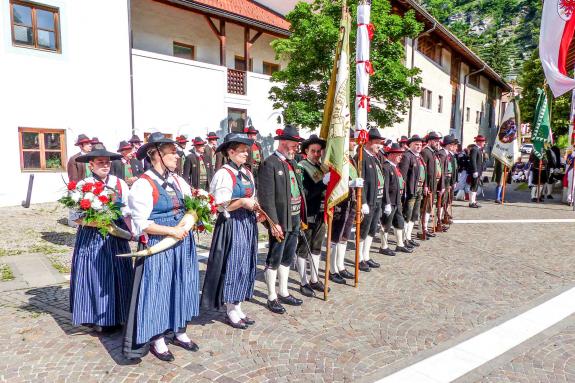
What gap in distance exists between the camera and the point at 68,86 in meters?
13.4

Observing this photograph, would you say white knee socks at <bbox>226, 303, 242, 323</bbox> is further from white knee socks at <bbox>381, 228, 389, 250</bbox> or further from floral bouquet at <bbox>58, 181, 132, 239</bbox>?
white knee socks at <bbox>381, 228, 389, 250</bbox>

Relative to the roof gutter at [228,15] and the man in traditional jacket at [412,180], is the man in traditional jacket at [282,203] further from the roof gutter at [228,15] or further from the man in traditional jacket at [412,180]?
the roof gutter at [228,15]

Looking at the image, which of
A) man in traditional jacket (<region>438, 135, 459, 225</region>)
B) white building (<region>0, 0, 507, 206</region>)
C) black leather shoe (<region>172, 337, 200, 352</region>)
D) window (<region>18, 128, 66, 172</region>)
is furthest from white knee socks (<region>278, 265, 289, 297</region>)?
window (<region>18, 128, 66, 172</region>)

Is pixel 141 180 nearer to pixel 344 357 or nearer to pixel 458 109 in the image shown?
pixel 344 357

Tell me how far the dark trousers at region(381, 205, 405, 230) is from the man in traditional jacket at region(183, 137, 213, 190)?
5494 millimetres

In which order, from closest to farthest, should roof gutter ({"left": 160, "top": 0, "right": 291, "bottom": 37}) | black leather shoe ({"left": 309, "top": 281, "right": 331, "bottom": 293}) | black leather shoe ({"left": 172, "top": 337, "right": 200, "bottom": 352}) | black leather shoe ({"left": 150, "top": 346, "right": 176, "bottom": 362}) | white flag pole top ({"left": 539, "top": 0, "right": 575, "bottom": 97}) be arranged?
black leather shoe ({"left": 150, "top": 346, "right": 176, "bottom": 362}) < black leather shoe ({"left": 172, "top": 337, "right": 200, "bottom": 352}) < black leather shoe ({"left": 309, "top": 281, "right": 331, "bottom": 293}) < white flag pole top ({"left": 539, "top": 0, "right": 575, "bottom": 97}) < roof gutter ({"left": 160, "top": 0, "right": 291, "bottom": 37})

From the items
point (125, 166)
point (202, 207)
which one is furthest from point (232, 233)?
point (125, 166)

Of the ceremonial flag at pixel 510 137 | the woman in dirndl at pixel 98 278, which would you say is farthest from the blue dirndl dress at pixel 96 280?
the ceremonial flag at pixel 510 137

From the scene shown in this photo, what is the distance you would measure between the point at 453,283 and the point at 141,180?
482 centimetres

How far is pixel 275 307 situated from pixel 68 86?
11.8 m

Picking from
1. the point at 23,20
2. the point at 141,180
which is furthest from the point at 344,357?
the point at 23,20

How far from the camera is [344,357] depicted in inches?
158

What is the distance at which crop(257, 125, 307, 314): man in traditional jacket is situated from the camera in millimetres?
4703

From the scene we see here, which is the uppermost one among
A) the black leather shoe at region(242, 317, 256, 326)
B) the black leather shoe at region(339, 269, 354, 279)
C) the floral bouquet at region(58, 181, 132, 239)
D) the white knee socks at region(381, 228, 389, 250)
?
Answer: the floral bouquet at region(58, 181, 132, 239)
